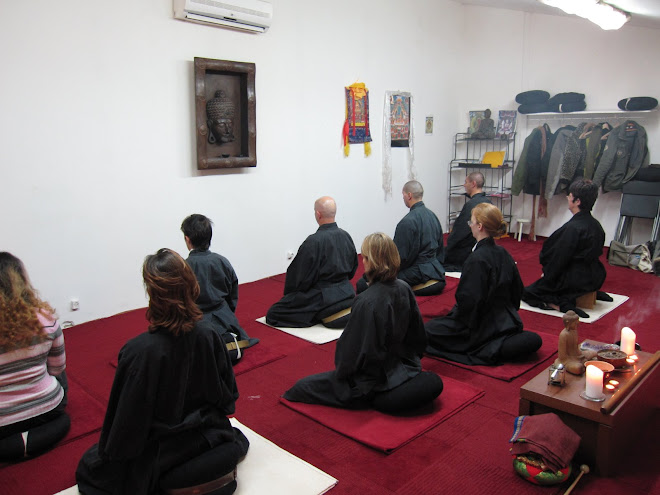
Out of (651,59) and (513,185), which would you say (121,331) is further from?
(651,59)

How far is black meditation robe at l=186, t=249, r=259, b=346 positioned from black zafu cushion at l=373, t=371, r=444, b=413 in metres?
1.31

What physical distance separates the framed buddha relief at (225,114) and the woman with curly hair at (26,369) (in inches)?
112

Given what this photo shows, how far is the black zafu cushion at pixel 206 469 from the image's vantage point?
2387 mm

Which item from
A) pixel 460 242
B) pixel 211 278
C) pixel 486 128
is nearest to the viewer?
pixel 211 278

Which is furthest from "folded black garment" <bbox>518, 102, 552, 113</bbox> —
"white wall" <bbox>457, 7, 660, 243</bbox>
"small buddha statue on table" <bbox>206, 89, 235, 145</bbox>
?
"small buddha statue on table" <bbox>206, 89, 235, 145</bbox>

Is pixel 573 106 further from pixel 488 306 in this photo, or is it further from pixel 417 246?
pixel 488 306

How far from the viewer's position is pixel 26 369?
9.16 ft

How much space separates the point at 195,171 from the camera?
18.4ft

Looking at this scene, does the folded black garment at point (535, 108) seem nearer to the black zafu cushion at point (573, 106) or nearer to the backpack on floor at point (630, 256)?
the black zafu cushion at point (573, 106)

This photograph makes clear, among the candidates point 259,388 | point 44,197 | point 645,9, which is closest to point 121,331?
point 44,197

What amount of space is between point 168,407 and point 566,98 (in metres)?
7.00

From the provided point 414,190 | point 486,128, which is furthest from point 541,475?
point 486,128

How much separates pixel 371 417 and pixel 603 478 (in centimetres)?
115

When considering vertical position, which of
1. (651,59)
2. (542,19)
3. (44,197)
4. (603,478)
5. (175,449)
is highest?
(542,19)
